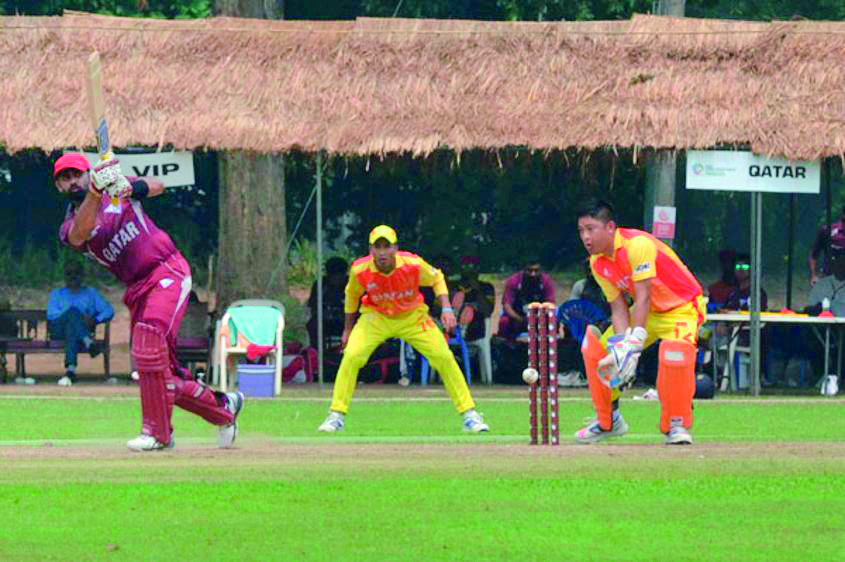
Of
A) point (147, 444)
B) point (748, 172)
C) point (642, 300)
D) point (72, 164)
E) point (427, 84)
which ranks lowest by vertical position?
point (147, 444)

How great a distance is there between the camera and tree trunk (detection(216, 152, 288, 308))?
27.6 m

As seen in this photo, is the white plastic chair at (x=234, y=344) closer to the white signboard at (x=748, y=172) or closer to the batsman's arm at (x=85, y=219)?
the white signboard at (x=748, y=172)

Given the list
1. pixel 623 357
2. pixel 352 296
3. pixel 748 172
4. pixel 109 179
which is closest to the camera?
pixel 109 179

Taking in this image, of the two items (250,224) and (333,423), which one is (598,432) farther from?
(250,224)

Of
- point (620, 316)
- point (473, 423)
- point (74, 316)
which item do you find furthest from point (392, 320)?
point (74, 316)

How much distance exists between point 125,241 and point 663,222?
12.8 meters

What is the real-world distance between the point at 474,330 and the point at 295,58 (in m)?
3.86

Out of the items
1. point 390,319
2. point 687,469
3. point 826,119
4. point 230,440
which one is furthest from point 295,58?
point 687,469

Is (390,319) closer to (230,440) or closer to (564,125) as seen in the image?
(230,440)

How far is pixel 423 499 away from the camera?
35.9ft

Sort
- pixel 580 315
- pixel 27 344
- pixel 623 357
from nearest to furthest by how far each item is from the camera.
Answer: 1. pixel 623 357
2. pixel 580 315
3. pixel 27 344

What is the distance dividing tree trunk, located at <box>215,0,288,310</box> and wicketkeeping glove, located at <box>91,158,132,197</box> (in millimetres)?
14270

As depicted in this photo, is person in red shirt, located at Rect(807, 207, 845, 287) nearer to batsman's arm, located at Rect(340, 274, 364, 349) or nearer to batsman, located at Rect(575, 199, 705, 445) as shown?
batsman's arm, located at Rect(340, 274, 364, 349)

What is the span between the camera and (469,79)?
78.6 ft
